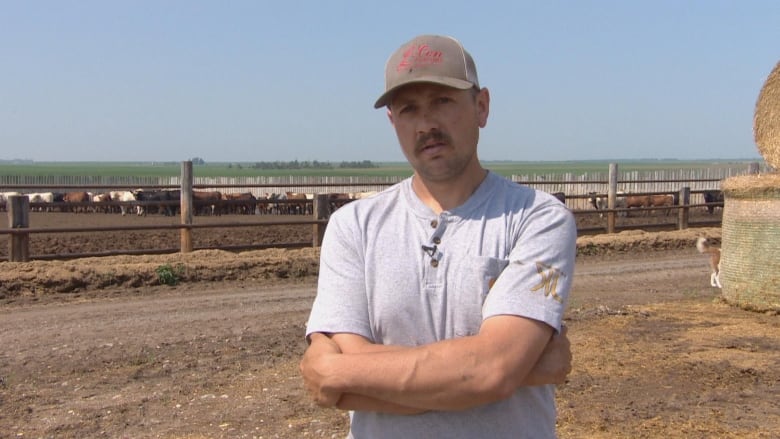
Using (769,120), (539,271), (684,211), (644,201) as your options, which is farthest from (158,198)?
(539,271)

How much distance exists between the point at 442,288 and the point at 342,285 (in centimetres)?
24

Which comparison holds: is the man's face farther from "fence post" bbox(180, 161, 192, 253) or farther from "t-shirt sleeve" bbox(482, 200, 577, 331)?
"fence post" bbox(180, 161, 192, 253)

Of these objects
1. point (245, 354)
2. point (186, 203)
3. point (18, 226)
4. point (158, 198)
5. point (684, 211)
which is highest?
point (186, 203)

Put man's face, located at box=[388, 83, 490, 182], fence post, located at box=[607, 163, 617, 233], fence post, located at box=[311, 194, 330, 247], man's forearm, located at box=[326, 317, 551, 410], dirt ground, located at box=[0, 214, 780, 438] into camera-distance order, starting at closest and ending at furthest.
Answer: man's forearm, located at box=[326, 317, 551, 410] → man's face, located at box=[388, 83, 490, 182] → dirt ground, located at box=[0, 214, 780, 438] → fence post, located at box=[311, 194, 330, 247] → fence post, located at box=[607, 163, 617, 233]

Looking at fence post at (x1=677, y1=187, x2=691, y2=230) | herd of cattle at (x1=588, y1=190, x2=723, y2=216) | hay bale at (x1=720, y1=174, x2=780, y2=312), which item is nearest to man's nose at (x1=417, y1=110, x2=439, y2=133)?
hay bale at (x1=720, y1=174, x2=780, y2=312)

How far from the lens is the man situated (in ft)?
5.77

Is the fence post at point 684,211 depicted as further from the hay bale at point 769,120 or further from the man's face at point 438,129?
the man's face at point 438,129

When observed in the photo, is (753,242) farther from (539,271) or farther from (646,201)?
(646,201)

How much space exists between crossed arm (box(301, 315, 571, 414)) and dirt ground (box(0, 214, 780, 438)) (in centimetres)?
257

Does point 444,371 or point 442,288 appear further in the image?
point 442,288

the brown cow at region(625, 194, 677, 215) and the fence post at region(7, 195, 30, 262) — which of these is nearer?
the fence post at region(7, 195, 30, 262)

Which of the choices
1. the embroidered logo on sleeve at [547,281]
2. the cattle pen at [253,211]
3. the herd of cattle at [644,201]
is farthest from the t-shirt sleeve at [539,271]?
the herd of cattle at [644,201]

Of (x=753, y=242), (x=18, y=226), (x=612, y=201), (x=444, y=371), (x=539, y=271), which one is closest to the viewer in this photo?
(x=444, y=371)

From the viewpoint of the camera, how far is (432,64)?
1.90 metres
